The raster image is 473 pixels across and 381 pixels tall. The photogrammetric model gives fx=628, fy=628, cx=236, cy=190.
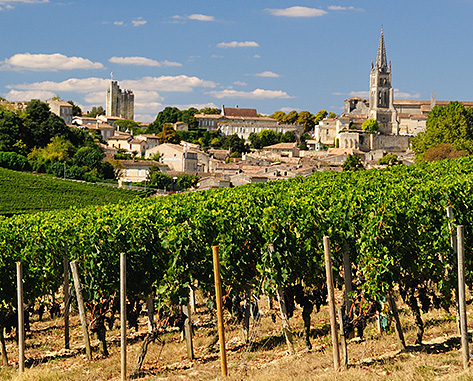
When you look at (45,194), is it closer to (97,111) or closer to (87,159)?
(87,159)

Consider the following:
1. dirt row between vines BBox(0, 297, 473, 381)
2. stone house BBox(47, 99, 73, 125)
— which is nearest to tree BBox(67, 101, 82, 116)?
stone house BBox(47, 99, 73, 125)

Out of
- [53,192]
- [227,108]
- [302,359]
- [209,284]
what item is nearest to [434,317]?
[302,359]

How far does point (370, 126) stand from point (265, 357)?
383 feet

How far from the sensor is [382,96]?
138 metres

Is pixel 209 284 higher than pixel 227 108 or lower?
lower

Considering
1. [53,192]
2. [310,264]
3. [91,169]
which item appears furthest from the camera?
[91,169]

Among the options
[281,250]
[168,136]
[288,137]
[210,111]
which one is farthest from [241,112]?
[281,250]

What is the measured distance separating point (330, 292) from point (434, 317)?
3916 millimetres

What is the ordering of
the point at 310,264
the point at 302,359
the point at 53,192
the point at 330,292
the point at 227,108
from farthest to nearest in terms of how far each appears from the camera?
the point at 227,108 → the point at 53,192 → the point at 310,264 → the point at 302,359 → the point at 330,292

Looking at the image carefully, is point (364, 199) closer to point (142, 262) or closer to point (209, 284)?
point (209, 284)

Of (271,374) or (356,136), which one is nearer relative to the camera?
(271,374)

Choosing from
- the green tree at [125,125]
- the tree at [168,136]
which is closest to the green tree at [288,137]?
the tree at [168,136]

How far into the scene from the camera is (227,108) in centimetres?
14338

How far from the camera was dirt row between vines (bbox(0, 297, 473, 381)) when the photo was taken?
299 inches
